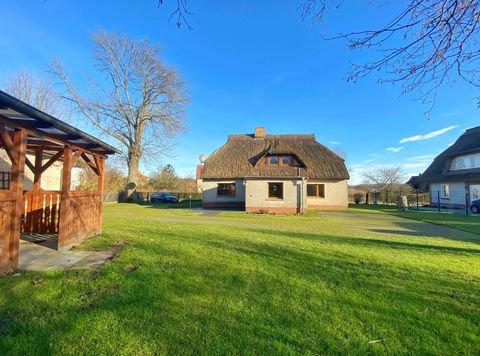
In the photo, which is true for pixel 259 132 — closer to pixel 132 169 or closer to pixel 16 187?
pixel 132 169

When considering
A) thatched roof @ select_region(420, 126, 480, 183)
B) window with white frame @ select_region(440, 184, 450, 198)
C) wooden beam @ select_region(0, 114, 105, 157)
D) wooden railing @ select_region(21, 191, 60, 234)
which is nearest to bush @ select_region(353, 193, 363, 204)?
thatched roof @ select_region(420, 126, 480, 183)

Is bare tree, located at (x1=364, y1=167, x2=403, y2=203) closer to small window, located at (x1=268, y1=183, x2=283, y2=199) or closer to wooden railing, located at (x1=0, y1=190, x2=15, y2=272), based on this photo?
small window, located at (x1=268, y1=183, x2=283, y2=199)

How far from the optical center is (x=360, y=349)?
2865mm

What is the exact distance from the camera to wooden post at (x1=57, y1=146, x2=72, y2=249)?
6.63m

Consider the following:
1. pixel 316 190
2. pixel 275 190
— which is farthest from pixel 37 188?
pixel 316 190

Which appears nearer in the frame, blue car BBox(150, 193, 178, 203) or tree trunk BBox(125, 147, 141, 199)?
tree trunk BBox(125, 147, 141, 199)

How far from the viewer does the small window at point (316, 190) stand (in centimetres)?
2492

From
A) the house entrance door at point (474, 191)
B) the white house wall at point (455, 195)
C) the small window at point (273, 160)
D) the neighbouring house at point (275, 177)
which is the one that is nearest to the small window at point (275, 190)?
the neighbouring house at point (275, 177)

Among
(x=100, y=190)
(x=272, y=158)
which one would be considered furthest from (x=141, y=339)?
(x=272, y=158)

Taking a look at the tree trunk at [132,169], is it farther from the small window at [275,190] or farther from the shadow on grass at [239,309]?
the shadow on grass at [239,309]

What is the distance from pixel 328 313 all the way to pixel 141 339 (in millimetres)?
2419

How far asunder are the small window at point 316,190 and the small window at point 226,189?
282 inches

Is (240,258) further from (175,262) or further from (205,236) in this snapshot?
(205,236)

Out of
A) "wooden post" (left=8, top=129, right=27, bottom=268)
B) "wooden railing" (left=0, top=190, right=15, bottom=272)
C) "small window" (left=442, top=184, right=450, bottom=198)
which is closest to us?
"wooden railing" (left=0, top=190, right=15, bottom=272)
